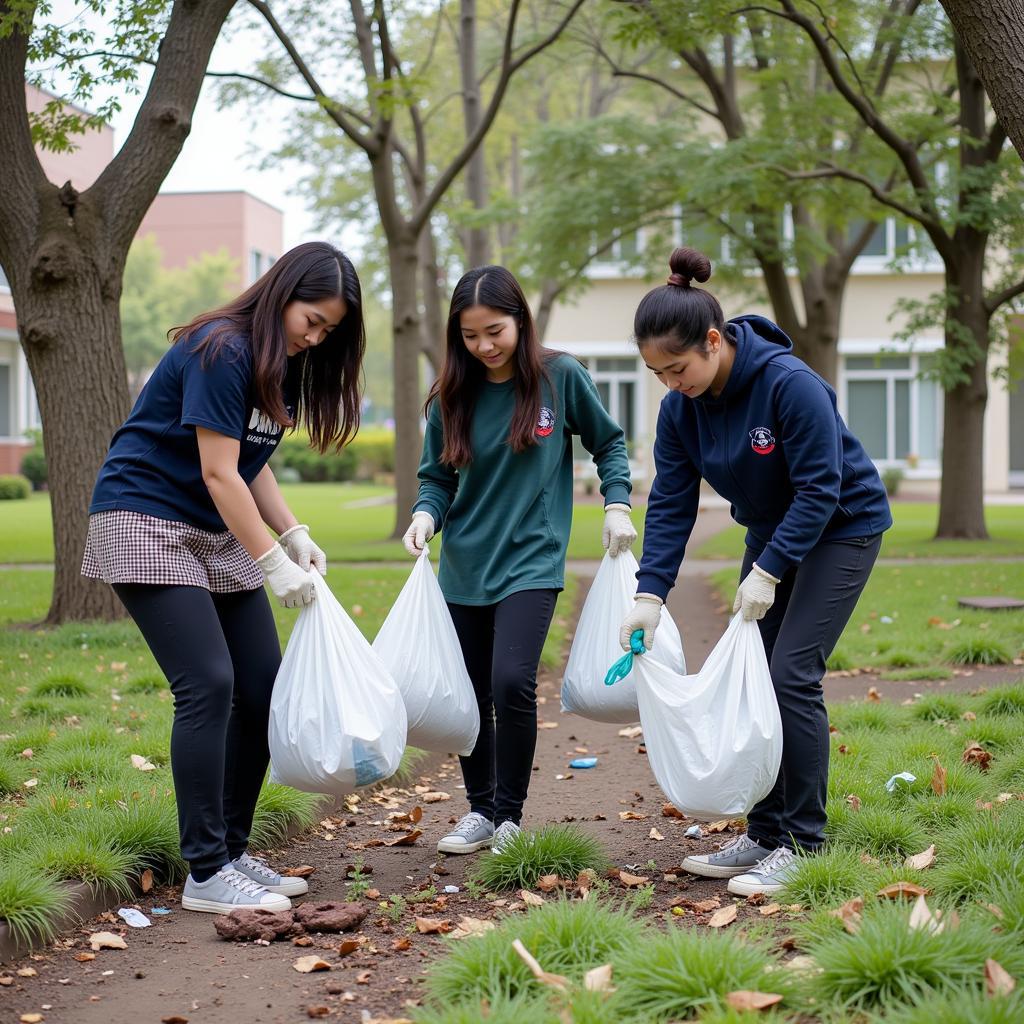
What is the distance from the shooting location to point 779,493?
3812mm

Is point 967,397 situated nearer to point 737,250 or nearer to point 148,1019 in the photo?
point 737,250

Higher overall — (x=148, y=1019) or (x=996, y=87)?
(x=996, y=87)

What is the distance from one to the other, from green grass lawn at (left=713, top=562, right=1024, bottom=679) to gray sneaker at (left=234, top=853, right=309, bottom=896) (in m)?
4.33

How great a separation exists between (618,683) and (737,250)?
1404 cm

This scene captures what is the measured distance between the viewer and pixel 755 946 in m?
2.87

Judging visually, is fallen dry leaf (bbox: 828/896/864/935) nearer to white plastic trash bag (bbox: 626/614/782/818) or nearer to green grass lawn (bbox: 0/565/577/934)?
white plastic trash bag (bbox: 626/614/782/818)

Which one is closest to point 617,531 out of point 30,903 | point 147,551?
point 147,551

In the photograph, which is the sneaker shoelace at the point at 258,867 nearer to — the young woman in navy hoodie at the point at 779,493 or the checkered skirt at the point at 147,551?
the checkered skirt at the point at 147,551

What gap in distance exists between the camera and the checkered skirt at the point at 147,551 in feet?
11.6

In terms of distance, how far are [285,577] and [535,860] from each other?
1.17 meters

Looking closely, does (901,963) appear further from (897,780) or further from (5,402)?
(5,402)

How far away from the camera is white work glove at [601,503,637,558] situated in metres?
4.22

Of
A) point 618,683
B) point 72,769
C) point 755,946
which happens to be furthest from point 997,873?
point 72,769

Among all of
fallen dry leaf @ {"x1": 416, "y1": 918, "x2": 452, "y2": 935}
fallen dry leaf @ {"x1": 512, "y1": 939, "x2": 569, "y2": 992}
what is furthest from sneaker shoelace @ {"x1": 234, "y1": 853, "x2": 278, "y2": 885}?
fallen dry leaf @ {"x1": 512, "y1": 939, "x2": 569, "y2": 992}
